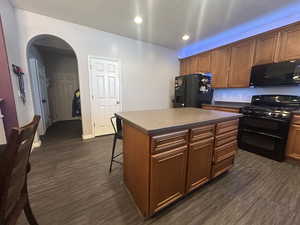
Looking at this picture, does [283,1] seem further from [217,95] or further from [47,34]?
[47,34]

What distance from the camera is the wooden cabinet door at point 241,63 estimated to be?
298cm

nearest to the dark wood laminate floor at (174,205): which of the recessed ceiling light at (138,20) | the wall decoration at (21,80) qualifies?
the wall decoration at (21,80)

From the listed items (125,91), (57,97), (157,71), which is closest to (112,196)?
(125,91)

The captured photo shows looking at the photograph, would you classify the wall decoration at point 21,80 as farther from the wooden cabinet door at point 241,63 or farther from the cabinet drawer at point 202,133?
the wooden cabinet door at point 241,63

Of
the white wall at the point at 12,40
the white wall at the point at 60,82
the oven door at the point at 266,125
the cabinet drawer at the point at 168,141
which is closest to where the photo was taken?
the cabinet drawer at the point at 168,141

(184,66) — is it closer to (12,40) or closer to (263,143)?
(263,143)

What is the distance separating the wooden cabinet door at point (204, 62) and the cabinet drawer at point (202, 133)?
2.90 m

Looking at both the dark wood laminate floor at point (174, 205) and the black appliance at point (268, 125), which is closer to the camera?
the dark wood laminate floor at point (174, 205)

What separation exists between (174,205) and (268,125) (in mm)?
2284

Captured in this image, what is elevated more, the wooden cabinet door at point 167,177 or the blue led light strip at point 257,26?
the blue led light strip at point 257,26

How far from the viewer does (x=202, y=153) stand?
1.49m

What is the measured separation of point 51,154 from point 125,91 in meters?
2.29

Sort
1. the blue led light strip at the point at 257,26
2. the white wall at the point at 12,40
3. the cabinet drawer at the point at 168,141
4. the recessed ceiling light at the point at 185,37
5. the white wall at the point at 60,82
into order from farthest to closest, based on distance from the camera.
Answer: the white wall at the point at 60,82 → the recessed ceiling light at the point at 185,37 → the blue led light strip at the point at 257,26 → the white wall at the point at 12,40 → the cabinet drawer at the point at 168,141

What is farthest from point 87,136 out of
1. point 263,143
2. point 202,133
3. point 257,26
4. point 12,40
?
point 257,26
